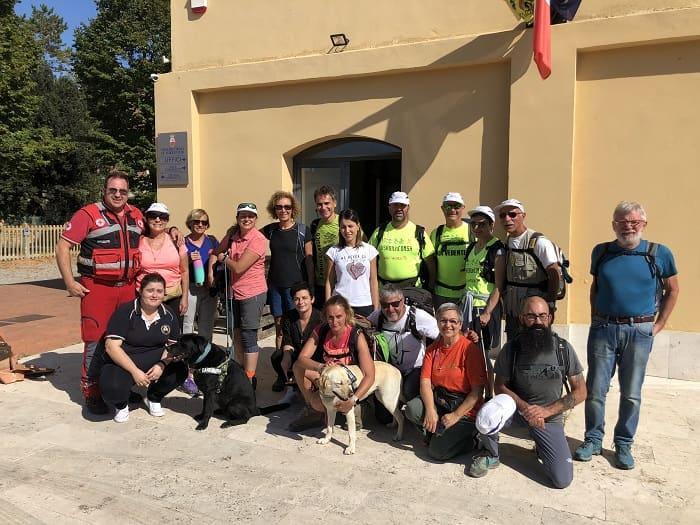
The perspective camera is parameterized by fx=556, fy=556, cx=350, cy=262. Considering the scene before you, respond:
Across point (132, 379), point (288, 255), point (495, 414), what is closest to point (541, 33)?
point (288, 255)

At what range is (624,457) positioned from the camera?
3.55m

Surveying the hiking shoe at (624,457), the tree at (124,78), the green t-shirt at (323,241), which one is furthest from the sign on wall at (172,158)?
the tree at (124,78)

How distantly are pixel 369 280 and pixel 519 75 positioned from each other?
9.41 feet

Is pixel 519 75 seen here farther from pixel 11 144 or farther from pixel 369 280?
pixel 11 144

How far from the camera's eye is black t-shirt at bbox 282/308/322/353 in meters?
4.43

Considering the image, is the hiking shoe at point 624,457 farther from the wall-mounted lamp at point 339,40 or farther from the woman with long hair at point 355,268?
the wall-mounted lamp at point 339,40

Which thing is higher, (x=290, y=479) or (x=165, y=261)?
(x=165, y=261)

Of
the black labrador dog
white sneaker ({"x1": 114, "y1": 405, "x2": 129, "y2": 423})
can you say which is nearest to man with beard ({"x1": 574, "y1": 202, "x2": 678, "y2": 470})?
the black labrador dog

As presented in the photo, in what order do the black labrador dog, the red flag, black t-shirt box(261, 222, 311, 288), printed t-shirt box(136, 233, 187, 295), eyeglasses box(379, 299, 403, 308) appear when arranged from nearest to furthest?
eyeglasses box(379, 299, 403, 308) < the black labrador dog < printed t-shirt box(136, 233, 187, 295) < black t-shirt box(261, 222, 311, 288) < the red flag

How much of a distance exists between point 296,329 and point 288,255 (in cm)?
79

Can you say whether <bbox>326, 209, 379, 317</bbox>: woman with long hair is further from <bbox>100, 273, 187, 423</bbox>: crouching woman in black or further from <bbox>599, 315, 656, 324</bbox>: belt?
<bbox>599, 315, 656, 324</bbox>: belt

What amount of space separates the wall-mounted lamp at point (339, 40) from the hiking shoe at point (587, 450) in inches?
204

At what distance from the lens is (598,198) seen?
5.63m

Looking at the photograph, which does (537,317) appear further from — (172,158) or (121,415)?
(172,158)
